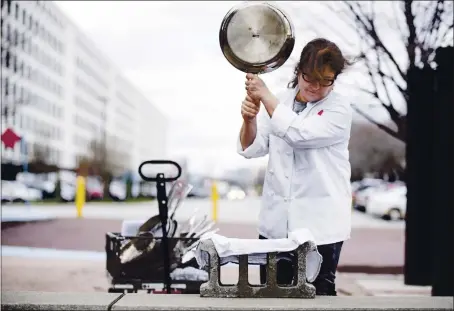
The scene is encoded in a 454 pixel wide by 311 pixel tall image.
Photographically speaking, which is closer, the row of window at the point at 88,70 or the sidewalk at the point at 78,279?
the sidewalk at the point at 78,279

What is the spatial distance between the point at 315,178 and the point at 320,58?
48cm

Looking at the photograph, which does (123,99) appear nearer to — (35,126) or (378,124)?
(35,126)

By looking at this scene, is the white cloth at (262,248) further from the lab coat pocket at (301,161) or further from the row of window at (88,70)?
the row of window at (88,70)

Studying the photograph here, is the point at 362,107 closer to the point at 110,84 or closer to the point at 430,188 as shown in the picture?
the point at 430,188

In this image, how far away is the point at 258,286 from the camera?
282 cm

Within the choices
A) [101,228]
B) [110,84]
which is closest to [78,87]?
[110,84]

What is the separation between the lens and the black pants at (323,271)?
2.92m

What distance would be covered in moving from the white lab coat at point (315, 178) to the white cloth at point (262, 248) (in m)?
0.09

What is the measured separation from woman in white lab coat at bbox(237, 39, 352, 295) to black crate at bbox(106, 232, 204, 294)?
4.10 feet

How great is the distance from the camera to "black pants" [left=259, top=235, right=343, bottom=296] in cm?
292

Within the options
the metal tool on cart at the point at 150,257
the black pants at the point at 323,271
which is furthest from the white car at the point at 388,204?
the black pants at the point at 323,271

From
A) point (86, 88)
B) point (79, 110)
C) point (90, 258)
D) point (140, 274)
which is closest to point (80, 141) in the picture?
point (79, 110)

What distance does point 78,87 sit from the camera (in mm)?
86312

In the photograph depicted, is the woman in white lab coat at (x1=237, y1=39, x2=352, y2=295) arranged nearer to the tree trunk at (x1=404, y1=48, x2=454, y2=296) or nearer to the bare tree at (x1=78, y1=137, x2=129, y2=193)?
the tree trunk at (x1=404, y1=48, x2=454, y2=296)
